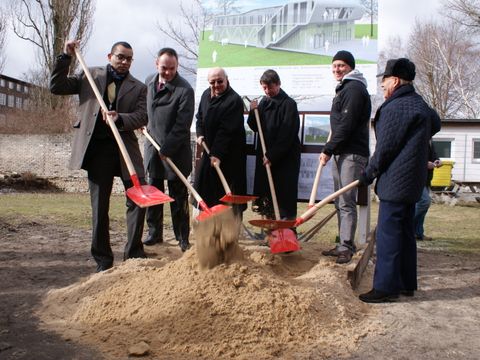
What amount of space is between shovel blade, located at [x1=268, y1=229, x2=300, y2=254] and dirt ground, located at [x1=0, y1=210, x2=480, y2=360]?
6.4 inches

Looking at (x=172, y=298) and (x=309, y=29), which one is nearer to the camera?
(x=172, y=298)

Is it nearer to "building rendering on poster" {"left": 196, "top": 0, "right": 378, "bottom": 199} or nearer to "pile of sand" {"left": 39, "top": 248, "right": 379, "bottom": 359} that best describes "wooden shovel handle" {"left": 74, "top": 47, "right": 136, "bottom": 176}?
"pile of sand" {"left": 39, "top": 248, "right": 379, "bottom": 359}

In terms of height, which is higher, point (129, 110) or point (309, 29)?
point (309, 29)

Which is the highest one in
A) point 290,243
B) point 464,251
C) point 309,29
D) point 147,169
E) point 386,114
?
point 309,29

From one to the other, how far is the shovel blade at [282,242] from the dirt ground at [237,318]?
163 mm

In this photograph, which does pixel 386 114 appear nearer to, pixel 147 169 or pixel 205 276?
pixel 205 276

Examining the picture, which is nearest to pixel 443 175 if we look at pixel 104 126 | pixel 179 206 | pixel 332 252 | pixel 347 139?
pixel 332 252

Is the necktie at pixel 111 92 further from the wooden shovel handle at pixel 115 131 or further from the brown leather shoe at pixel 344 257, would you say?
the brown leather shoe at pixel 344 257

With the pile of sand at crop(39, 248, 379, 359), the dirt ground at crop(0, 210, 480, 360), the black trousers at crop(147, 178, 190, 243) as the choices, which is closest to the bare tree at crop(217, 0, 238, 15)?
the black trousers at crop(147, 178, 190, 243)

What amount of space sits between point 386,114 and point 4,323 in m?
3.08

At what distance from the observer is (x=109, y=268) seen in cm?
442

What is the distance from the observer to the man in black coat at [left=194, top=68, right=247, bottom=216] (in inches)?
214

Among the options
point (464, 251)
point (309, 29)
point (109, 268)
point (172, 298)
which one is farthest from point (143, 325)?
point (464, 251)

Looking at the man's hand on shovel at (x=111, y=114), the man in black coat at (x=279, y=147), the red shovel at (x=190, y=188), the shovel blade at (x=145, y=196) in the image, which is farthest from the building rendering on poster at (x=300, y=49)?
the man's hand on shovel at (x=111, y=114)
